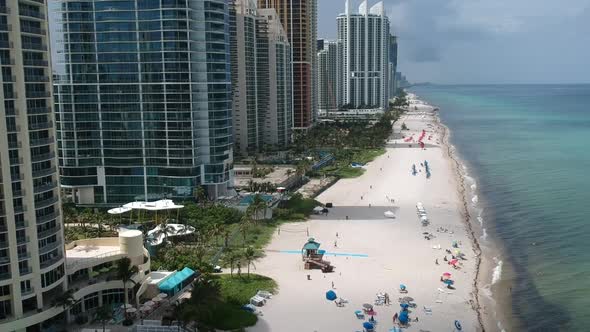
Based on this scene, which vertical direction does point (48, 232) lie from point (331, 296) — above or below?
above

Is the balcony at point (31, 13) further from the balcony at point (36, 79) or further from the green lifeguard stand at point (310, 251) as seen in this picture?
the green lifeguard stand at point (310, 251)

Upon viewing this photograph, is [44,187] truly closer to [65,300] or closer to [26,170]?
[26,170]

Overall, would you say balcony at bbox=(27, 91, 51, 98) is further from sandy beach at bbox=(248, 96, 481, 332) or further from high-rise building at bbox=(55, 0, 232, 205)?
high-rise building at bbox=(55, 0, 232, 205)

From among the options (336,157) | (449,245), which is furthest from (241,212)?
(336,157)

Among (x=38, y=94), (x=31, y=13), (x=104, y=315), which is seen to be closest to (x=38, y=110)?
(x=38, y=94)

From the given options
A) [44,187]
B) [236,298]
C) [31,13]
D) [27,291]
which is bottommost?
[236,298]

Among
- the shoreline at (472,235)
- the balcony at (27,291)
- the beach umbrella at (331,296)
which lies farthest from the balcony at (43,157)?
the shoreline at (472,235)
